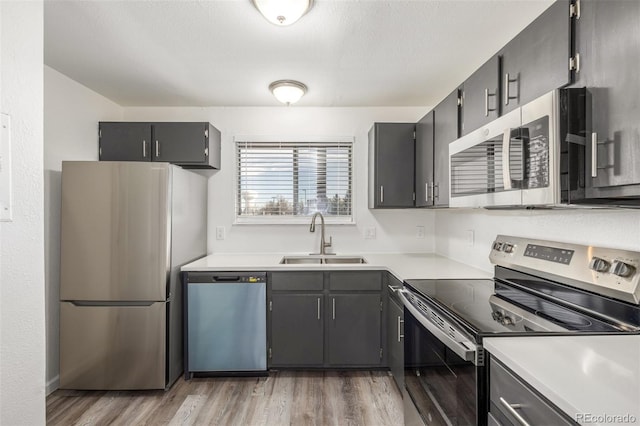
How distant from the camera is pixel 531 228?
5.87ft

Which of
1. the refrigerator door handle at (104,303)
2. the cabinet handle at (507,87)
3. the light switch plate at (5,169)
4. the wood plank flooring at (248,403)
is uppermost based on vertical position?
the cabinet handle at (507,87)

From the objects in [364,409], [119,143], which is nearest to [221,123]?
[119,143]

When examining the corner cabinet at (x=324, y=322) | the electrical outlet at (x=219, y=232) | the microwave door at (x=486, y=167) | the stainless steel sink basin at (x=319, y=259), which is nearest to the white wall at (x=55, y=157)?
the electrical outlet at (x=219, y=232)

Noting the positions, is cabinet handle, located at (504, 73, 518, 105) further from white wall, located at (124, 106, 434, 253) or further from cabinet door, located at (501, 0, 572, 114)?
white wall, located at (124, 106, 434, 253)

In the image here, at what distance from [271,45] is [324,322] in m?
1.99

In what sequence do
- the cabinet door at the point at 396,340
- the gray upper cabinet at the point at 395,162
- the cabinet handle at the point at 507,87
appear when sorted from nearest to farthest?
the cabinet handle at the point at 507,87 < the cabinet door at the point at 396,340 < the gray upper cabinet at the point at 395,162

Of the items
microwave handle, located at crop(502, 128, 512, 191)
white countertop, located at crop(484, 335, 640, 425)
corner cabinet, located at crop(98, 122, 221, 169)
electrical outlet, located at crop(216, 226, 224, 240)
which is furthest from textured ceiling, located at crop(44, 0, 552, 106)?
white countertop, located at crop(484, 335, 640, 425)

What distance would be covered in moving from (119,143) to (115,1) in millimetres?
1452

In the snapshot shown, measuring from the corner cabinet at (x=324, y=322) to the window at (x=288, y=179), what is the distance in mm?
849

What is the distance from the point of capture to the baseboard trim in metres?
2.26

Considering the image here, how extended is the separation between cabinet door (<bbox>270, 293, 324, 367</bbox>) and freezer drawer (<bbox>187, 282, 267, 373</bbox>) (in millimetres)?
100

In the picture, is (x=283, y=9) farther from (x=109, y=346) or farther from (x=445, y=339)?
(x=109, y=346)

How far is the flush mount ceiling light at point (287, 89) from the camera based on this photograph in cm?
250

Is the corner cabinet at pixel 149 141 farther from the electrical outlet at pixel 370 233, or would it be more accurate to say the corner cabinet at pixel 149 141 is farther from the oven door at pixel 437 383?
the oven door at pixel 437 383
